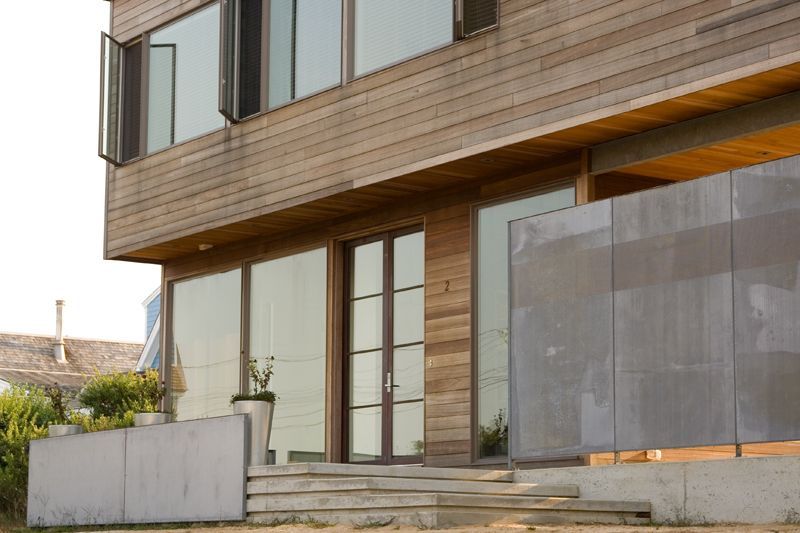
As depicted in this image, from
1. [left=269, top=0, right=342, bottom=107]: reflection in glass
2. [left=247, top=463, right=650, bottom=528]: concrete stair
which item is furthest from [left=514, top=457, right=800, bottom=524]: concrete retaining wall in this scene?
[left=269, top=0, right=342, bottom=107]: reflection in glass

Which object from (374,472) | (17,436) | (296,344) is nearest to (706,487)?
(374,472)

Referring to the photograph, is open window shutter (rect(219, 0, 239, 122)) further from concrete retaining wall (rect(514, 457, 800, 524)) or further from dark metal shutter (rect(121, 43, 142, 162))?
concrete retaining wall (rect(514, 457, 800, 524))

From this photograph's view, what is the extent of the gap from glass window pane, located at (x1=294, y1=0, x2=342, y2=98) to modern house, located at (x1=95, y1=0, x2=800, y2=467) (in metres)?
0.03

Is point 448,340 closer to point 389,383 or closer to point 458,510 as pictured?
point 389,383

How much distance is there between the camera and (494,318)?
12.4 m

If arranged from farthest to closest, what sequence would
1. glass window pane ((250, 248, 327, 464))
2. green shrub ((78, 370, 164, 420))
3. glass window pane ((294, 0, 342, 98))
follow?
green shrub ((78, 370, 164, 420))
glass window pane ((250, 248, 327, 464))
glass window pane ((294, 0, 342, 98))

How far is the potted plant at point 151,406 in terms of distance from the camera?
13258mm

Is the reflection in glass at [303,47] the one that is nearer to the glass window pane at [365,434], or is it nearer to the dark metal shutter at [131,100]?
the dark metal shutter at [131,100]

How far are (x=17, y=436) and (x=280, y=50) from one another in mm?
8499

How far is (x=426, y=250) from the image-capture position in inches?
523

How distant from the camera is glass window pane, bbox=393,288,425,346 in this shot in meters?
13.4

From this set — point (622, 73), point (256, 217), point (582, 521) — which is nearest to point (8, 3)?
point (256, 217)

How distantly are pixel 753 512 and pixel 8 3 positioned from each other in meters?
14.8

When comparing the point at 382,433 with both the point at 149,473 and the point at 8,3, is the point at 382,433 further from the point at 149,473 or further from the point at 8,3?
the point at 8,3
